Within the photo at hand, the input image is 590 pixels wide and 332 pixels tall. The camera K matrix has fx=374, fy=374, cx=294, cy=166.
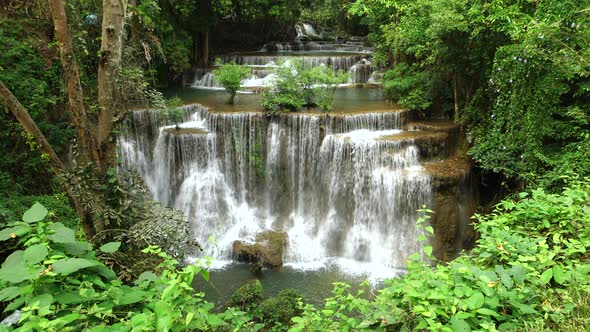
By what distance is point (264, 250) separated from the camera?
27.7 feet

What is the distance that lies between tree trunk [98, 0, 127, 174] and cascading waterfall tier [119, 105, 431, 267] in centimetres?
500

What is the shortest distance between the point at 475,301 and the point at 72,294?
230 cm

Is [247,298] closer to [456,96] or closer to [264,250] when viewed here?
[264,250]

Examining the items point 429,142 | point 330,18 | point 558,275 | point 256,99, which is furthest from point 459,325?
point 330,18

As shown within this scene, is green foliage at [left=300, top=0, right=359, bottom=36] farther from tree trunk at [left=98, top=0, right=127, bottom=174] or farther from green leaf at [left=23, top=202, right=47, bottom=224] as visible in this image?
green leaf at [left=23, top=202, right=47, bottom=224]

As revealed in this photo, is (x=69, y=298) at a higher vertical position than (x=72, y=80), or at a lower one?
lower

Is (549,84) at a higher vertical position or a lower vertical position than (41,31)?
lower

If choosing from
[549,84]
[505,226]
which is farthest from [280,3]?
[505,226]

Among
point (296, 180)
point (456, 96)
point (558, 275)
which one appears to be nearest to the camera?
point (558, 275)

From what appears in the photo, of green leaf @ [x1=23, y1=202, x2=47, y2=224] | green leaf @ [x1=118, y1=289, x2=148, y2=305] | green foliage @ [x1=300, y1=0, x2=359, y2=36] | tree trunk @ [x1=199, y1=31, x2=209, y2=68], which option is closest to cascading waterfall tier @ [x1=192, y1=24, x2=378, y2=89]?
tree trunk @ [x1=199, y1=31, x2=209, y2=68]

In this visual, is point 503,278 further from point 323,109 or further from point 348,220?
point 323,109

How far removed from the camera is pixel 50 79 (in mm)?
8016

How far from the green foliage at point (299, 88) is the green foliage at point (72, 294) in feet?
25.5

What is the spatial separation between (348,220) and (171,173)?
15.6ft
